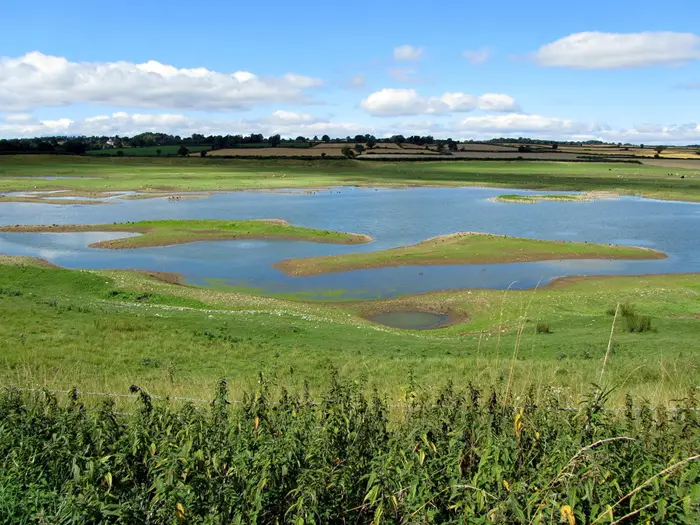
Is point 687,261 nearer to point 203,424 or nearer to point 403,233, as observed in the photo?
point 403,233

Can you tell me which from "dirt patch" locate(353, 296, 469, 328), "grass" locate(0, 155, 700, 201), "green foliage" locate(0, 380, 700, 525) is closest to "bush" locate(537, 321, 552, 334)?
"dirt patch" locate(353, 296, 469, 328)

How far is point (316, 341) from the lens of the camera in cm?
1958

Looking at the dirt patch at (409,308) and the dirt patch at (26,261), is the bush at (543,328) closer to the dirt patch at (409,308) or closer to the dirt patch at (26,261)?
the dirt patch at (409,308)

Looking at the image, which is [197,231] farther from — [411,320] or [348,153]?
[348,153]

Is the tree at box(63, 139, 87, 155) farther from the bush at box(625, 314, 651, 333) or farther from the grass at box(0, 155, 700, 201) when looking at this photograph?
the bush at box(625, 314, 651, 333)

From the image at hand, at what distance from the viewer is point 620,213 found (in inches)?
2694

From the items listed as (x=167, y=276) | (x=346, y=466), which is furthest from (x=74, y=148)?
(x=346, y=466)

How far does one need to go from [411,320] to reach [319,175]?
96.9 metres

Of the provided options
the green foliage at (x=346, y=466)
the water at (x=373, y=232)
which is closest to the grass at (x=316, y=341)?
the green foliage at (x=346, y=466)

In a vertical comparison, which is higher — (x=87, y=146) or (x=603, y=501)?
(x=87, y=146)

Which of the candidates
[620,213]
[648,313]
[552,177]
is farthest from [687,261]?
[552,177]

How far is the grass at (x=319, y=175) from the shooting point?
97.9 meters

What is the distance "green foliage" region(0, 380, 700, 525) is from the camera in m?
4.66

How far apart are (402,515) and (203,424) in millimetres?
2274
